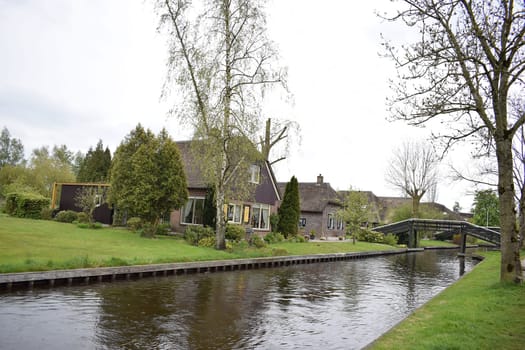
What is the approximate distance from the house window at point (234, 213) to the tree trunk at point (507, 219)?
1918 cm

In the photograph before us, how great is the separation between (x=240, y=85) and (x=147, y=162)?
6650 mm

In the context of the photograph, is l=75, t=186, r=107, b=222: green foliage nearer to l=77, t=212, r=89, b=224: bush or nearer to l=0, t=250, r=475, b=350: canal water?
l=77, t=212, r=89, b=224: bush

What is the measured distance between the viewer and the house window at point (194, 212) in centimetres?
2873

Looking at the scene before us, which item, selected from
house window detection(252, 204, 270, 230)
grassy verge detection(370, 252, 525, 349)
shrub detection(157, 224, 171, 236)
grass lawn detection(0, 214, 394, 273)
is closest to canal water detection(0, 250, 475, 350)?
grassy verge detection(370, 252, 525, 349)

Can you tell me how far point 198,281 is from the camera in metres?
15.9

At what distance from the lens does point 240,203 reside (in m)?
30.6

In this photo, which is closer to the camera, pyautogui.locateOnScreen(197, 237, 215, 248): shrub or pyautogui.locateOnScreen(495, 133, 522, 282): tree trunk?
pyautogui.locateOnScreen(495, 133, 522, 282): tree trunk

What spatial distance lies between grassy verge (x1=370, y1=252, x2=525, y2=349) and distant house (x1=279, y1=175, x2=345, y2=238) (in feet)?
101

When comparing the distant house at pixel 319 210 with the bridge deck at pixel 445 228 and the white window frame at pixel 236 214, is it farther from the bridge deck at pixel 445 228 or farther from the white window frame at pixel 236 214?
the white window frame at pixel 236 214

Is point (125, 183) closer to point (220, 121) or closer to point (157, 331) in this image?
point (220, 121)

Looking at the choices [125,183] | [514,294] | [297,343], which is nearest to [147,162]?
[125,183]

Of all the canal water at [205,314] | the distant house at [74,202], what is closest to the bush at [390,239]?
the canal water at [205,314]

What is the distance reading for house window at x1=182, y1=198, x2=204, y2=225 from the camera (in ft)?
94.3

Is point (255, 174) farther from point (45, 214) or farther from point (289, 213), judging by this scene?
point (45, 214)
